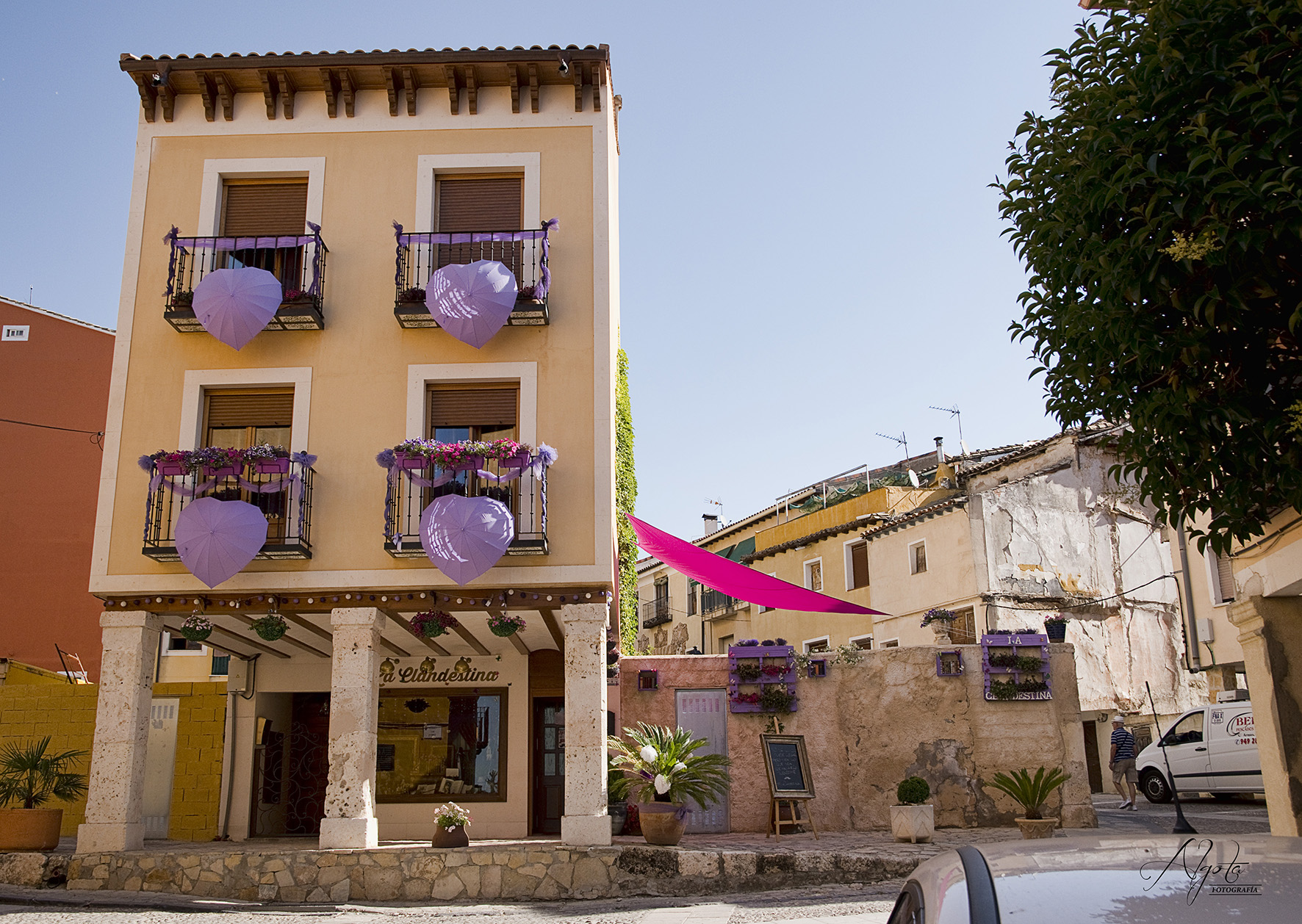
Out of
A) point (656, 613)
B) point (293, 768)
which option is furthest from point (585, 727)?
point (656, 613)

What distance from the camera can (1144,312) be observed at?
20.8ft

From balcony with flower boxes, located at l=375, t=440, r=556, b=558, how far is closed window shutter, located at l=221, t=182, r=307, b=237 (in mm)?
4181

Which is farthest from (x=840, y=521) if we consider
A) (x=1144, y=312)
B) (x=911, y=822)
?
(x=1144, y=312)

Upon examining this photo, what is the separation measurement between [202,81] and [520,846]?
37.9ft

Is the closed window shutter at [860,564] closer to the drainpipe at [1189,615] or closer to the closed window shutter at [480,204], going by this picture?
the drainpipe at [1189,615]

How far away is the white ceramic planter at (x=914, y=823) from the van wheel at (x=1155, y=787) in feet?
29.6

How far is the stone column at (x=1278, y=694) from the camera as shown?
1007cm

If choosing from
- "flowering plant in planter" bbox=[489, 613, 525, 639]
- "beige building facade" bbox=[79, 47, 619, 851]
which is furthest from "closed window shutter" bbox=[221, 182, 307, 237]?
"flowering plant in planter" bbox=[489, 613, 525, 639]

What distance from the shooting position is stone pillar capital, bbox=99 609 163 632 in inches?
558

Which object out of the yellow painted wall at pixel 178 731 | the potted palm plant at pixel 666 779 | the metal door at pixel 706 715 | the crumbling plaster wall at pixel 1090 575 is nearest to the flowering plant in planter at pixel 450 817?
the potted palm plant at pixel 666 779

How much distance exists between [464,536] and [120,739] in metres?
5.12

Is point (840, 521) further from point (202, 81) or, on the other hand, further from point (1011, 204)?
point (1011, 204)

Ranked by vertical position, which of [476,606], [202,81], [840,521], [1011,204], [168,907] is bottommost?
[168,907]

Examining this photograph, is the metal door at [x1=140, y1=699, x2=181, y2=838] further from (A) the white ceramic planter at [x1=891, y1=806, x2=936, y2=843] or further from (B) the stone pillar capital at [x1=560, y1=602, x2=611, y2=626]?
(A) the white ceramic planter at [x1=891, y1=806, x2=936, y2=843]
